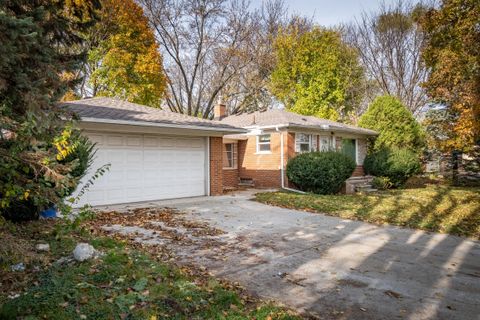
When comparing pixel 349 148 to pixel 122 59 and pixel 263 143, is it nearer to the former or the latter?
pixel 263 143

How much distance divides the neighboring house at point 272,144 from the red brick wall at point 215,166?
3.57m

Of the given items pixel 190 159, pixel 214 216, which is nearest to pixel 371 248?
pixel 214 216

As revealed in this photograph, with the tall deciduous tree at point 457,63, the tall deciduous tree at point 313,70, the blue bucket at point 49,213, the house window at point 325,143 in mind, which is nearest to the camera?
the blue bucket at point 49,213

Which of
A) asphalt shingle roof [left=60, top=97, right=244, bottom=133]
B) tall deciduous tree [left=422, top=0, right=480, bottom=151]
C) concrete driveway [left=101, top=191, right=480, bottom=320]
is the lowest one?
concrete driveway [left=101, top=191, right=480, bottom=320]

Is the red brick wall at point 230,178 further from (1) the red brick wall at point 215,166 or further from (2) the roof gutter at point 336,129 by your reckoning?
(2) the roof gutter at point 336,129

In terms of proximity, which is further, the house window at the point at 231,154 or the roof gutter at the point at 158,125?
the house window at the point at 231,154

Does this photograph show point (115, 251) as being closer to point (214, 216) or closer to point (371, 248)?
point (214, 216)

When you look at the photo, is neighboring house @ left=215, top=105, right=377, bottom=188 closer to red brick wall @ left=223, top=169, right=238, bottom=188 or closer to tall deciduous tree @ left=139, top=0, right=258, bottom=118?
red brick wall @ left=223, top=169, right=238, bottom=188

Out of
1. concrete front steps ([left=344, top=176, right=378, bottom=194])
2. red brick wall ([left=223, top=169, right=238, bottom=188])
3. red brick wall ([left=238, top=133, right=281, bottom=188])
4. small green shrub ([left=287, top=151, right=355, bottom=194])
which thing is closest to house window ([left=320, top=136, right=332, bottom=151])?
concrete front steps ([left=344, top=176, right=378, bottom=194])

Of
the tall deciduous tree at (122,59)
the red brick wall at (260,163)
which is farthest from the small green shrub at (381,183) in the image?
the tall deciduous tree at (122,59)

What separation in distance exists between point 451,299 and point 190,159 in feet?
32.9

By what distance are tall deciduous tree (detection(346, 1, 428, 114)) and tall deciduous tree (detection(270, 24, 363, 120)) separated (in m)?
1.35

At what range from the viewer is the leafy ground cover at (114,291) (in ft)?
11.7

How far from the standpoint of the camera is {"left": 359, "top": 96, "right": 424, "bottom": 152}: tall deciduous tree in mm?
18953
